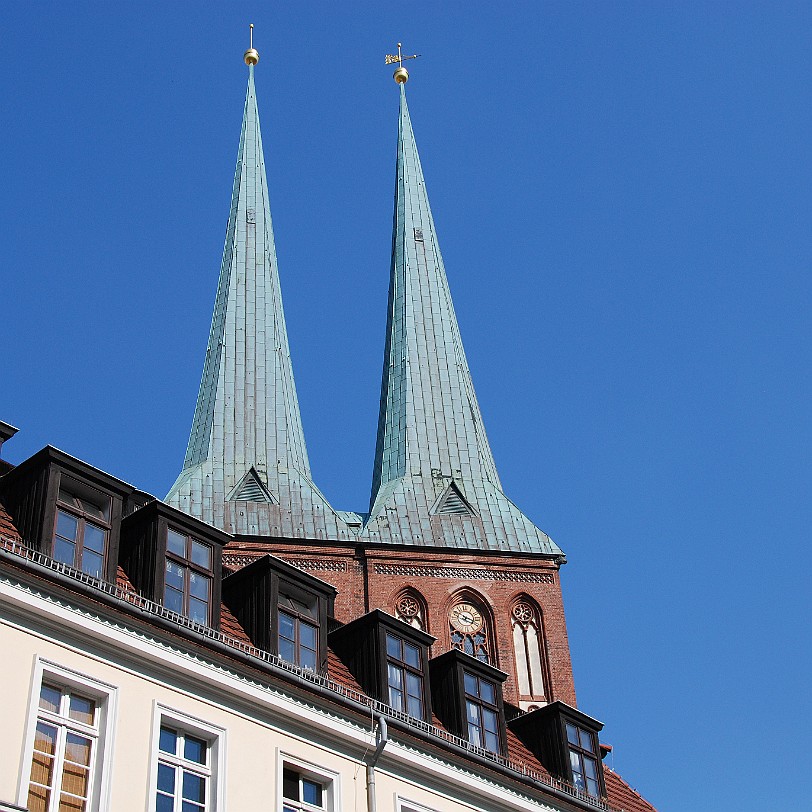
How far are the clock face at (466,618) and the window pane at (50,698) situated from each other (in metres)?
26.2

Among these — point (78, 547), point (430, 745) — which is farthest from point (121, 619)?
point (430, 745)

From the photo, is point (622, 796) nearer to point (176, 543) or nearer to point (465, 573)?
point (176, 543)

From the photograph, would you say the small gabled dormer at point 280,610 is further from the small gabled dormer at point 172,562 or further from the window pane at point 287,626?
the small gabled dormer at point 172,562

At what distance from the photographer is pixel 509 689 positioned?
124 ft

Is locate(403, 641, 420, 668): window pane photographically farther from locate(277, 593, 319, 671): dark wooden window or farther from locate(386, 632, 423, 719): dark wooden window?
locate(277, 593, 319, 671): dark wooden window

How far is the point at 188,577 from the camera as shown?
54.4ft

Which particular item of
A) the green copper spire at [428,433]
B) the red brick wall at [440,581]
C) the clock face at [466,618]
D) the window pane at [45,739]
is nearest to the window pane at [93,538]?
the window pane at [45,739]

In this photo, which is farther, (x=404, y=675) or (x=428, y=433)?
(x=428, y=433)

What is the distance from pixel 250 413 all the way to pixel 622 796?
23.6m

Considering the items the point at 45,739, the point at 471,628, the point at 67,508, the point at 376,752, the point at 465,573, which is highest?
the point at 465,573

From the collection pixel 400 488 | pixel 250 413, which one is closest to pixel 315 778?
pixel 400 488

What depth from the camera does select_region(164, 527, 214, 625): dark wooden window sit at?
1622cm

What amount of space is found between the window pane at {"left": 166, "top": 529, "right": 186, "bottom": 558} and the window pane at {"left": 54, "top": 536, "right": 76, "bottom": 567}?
1.40 m

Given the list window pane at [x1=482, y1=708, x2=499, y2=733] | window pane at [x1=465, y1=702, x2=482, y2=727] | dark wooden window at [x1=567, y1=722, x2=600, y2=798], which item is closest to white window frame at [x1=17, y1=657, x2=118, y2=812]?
window pane at [x1=465, y1=702, x2=482, y2=727]
